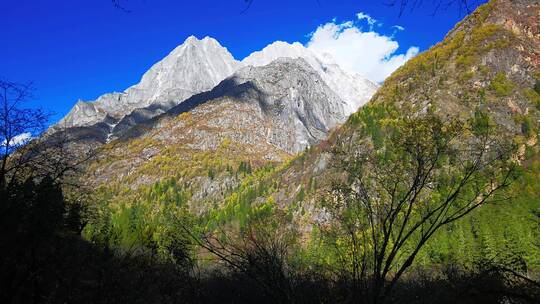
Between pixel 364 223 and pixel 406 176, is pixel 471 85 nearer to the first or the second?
pixel 406 176

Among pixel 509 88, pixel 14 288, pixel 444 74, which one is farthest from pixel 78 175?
pixel 444 74

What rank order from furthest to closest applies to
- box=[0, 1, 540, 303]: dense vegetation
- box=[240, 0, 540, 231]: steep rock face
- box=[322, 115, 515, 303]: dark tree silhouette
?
1. box=[240, 0, 540, 231]: steep rock face
2. box=[322, 115, 515, 303]: dark tree silhouette
3. box=[0, 1, 540, 303]: dense vegetation

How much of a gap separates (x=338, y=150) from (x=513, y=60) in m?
163

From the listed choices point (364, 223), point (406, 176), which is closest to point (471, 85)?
point (406, 176)

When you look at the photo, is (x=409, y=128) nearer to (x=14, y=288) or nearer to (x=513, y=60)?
(x=14, y=288)

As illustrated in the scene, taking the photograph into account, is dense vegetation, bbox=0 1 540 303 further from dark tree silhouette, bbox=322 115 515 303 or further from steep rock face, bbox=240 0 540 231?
steep rock face, bbox=240 0 540 231

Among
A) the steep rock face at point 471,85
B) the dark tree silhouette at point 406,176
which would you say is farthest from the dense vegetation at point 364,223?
the steep rock face at point 471,85

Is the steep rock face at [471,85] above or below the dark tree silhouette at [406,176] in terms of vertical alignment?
above

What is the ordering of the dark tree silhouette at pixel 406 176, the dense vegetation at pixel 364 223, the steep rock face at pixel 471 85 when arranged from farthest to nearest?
the steep rock face at pixel 471 85 → the dark tree silhouette at pixel 406 176 → the dense vegetation at pixel 364 223

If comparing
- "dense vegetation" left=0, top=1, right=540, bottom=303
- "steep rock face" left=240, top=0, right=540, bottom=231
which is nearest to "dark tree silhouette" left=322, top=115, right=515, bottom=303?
"dense vegetation" left=0, top=1, right=540, bottom=303

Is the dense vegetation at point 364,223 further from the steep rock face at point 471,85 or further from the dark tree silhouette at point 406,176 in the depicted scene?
the steep rock face at point 471,85

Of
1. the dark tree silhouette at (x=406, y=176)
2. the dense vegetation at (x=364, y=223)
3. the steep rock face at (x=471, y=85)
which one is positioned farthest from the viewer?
the steep rock face at (x=471, y=85)

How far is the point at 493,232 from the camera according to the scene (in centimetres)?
7575

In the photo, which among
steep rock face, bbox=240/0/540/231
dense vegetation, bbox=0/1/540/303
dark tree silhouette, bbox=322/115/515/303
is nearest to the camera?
dense vegetation, bbox=0/1/540/303
